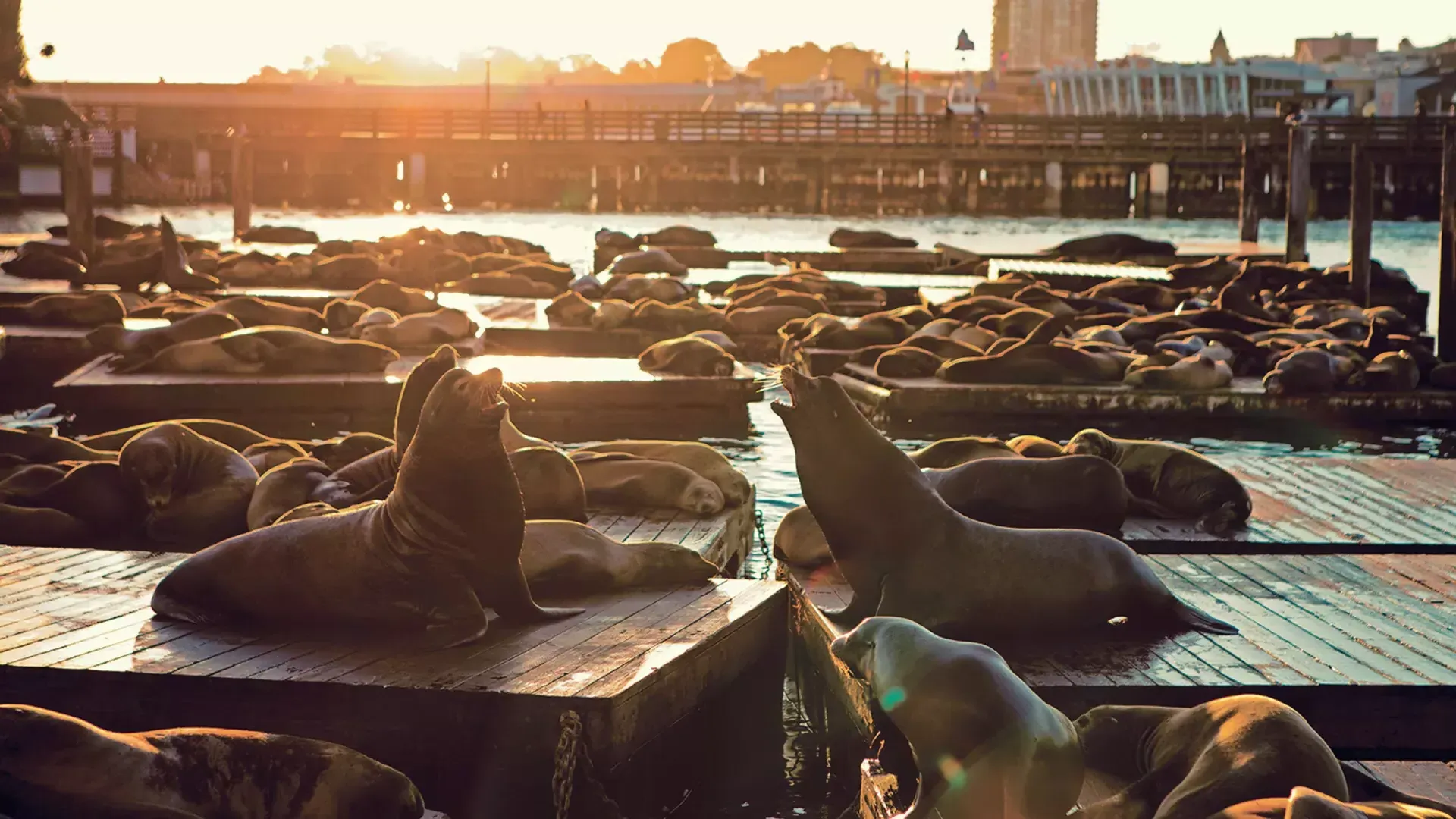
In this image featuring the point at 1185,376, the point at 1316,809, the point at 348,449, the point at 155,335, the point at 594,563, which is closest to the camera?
the point at 1316,809

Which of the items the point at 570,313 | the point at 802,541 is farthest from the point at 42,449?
the point at 570,313

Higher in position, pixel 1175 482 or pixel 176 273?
pixel 176 273

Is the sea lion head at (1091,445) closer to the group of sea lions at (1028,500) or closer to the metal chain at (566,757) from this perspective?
the group of sea lions at (1028,500)

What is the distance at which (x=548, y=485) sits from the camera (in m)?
6.67

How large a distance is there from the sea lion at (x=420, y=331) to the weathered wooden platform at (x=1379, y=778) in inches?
401

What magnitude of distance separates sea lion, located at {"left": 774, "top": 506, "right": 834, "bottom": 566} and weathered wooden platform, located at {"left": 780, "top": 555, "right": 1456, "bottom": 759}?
0.30 feet

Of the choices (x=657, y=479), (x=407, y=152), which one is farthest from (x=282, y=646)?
(x=407, y=152)

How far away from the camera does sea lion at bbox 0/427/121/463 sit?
26.1 ft

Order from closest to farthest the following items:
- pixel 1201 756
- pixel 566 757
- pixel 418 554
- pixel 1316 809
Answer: pixel 1316 809 < pixel 1201 756 < pixel 566 757 < pixel 418 554

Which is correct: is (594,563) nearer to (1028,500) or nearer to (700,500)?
(700,500)

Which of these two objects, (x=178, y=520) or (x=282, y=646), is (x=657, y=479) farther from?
(x=282, y=646)

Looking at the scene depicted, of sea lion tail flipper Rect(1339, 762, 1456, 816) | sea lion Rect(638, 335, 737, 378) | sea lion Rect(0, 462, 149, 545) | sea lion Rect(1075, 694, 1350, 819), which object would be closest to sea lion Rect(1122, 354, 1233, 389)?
sea lion Rect(638, 335, 737, 378)

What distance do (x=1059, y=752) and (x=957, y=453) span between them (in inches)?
154

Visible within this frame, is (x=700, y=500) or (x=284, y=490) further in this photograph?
(x=700, y=500)
